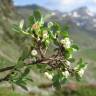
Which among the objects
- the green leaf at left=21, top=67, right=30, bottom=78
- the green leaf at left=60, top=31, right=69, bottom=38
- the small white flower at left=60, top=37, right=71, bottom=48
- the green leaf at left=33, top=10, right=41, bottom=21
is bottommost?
the green leaf at left=21, top=67, right=30, bottom=78

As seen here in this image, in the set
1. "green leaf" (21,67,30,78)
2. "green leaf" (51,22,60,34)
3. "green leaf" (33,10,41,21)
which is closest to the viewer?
"green leaf" (33,10,41,21)

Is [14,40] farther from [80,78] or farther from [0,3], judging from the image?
[80,78]

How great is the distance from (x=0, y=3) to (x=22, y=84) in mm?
61157

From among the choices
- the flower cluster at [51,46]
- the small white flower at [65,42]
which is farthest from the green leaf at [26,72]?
the small white flower at [65,42]

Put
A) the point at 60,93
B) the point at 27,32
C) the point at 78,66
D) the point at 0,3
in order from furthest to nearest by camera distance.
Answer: the point at 0,3, the point at 60,93, the point at 78,66, the point at 27,32

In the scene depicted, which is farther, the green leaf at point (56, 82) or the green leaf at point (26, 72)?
the green leaf at point (26, 72)

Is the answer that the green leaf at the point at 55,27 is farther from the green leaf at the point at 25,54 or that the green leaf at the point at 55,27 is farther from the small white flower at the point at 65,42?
the green leaf at the point at 25,54

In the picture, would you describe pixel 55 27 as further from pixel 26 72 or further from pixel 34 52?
pixel 26 72

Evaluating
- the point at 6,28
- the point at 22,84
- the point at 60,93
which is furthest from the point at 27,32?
the point at 6,28

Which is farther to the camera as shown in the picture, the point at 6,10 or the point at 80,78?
the point at 6,10

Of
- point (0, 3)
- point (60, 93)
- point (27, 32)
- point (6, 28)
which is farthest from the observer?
point (0, 3)

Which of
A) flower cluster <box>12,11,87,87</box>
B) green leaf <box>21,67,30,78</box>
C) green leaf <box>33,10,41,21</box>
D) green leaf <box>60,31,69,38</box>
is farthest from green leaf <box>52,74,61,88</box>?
green leaf <box>33,10,41,21</box>

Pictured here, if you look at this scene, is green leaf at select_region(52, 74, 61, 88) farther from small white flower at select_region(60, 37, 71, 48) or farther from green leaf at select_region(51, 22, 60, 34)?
green leaf at select_region(51, 22, 60, 34)

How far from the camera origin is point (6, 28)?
60625 mm
